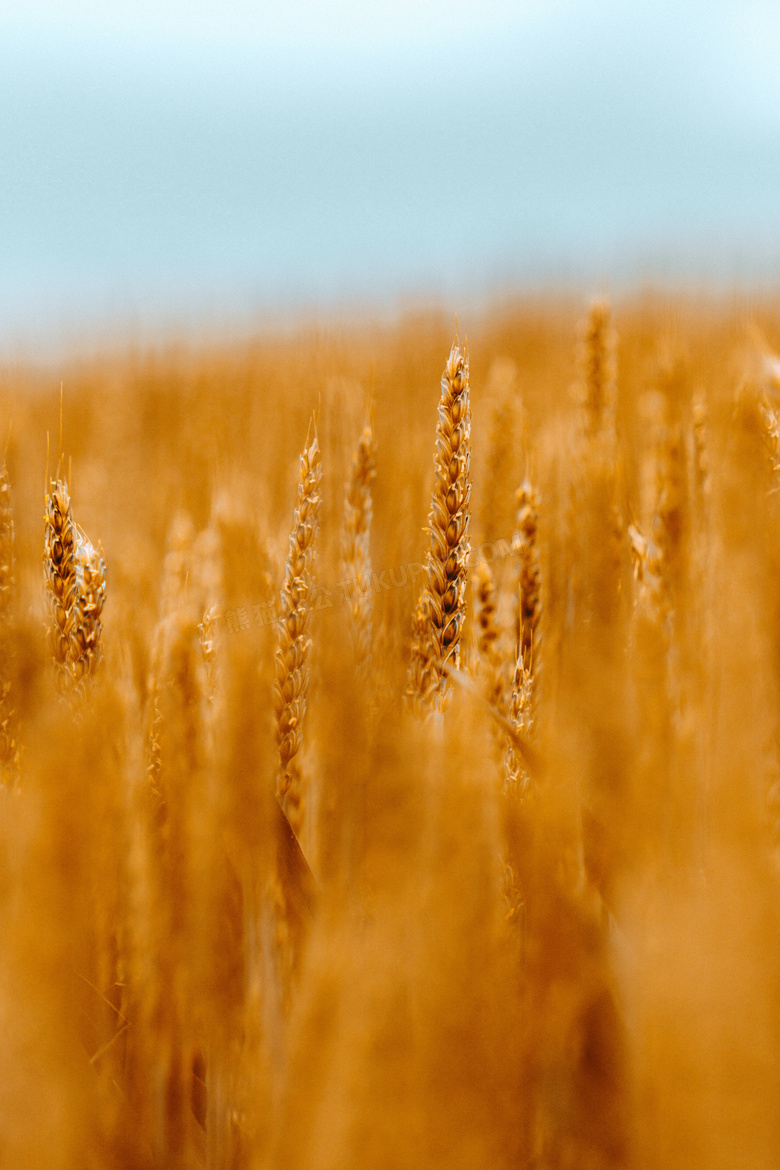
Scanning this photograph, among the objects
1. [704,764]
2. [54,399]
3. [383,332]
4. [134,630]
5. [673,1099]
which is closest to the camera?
[673,1099]

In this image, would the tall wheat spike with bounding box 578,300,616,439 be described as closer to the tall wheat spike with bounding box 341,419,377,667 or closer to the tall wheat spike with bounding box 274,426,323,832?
the tall wheat spike with bounding box 341,419,377,667

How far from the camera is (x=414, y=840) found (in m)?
0.39

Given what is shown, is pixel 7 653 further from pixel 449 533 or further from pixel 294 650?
pixel 449 533

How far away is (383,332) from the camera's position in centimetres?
390

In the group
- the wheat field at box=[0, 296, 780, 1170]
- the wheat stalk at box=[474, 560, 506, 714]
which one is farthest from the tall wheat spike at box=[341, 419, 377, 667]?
the wheat stalk at box=[474, 560, 506, 714]

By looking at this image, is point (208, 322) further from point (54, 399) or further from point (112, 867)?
point (112, 867)

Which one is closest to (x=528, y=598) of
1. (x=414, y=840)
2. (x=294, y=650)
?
(x=294, y=650)

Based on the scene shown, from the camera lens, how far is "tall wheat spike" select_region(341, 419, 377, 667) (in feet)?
2.72

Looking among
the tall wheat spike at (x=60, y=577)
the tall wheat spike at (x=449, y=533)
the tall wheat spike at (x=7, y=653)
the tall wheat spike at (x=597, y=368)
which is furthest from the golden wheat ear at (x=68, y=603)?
the tall wheat spike at (x=597, y=368)

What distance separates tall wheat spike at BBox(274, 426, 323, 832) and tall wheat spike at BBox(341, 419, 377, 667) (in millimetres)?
191

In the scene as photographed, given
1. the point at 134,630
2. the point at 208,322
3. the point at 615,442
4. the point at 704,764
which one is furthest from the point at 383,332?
the point at 704,764

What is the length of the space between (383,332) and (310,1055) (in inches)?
152

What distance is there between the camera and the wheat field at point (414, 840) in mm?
305

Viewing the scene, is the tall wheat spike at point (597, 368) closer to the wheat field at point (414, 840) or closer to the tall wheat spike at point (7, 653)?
the wheat field at point (414, 840)
